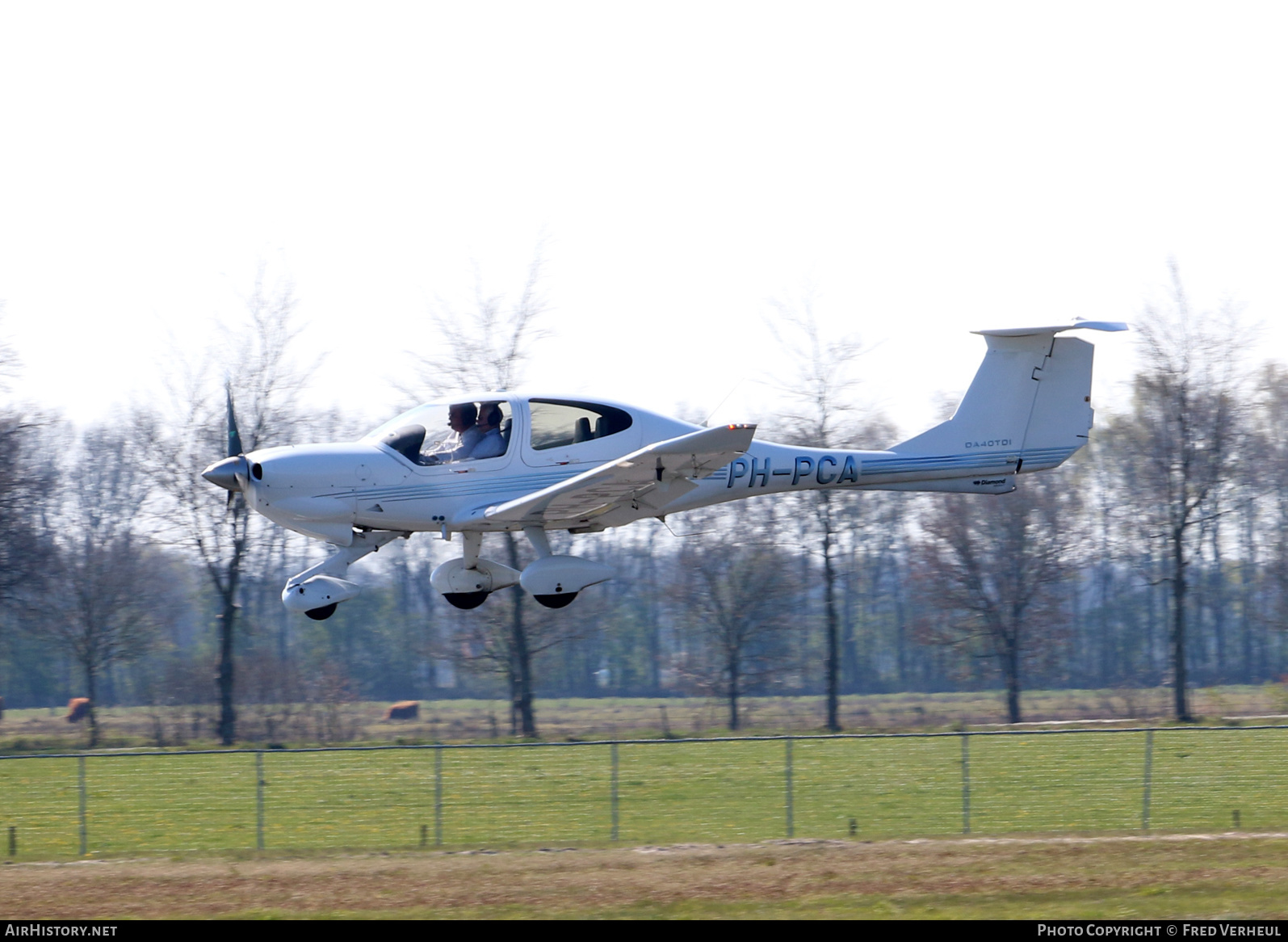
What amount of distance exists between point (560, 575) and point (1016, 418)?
7.17 meters

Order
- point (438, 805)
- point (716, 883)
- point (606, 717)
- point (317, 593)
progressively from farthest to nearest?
point (606, 717)
point (438, 805)
point (716, 883)
point (317, 593)

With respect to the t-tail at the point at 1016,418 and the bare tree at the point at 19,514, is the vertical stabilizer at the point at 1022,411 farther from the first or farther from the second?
the bare tree at the point at 19,514

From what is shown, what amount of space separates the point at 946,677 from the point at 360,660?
1303 inches

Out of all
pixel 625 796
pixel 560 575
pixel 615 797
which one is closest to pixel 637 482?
pixel 560 575

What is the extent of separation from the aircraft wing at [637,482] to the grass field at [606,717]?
18.5 meters

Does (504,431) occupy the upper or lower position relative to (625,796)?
upper

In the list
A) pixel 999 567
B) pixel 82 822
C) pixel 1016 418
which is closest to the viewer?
pixel 1016 418

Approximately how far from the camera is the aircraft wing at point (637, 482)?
46.3 feet

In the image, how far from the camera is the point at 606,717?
54.9 meters

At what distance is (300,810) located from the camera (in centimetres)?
1919

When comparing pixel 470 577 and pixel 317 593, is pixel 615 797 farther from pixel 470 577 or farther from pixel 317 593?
pixel 317 593

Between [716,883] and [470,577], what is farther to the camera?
[470,577]

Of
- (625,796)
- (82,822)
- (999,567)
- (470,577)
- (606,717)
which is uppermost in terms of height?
(470,577)

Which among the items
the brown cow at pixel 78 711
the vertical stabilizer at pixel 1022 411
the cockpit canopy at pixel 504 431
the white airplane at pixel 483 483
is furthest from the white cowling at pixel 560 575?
the brown cow at pixel 78 711
